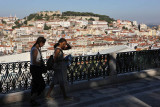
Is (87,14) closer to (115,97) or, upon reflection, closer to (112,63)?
(112,63)

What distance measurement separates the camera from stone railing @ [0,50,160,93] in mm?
4672

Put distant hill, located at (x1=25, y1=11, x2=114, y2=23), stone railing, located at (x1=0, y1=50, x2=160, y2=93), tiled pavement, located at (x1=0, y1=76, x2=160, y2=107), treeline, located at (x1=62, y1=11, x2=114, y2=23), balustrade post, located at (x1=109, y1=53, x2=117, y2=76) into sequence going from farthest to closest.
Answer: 1. treeline, located at (x1=62, y1=11, x2=114, y2=23)
2. distant hill, located at (x1=25, y1=11, x2=114, y2=23)
3. balustrade post, located at (x1=109, y1=53, x2=117, y2=76)
4. stone railing, located at (x1=0, y1=50, x2=160, y2=93)
5. tiled pavement, located at (x1=0, y1=76, x2=160, y2=107)

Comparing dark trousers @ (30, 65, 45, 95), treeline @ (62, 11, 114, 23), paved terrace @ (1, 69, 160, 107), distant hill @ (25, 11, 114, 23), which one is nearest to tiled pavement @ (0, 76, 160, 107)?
paved terrace @ (1, 69, 160, 107)

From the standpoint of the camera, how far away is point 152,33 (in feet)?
548

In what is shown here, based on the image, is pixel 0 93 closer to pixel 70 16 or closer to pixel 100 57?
pixel 100 57

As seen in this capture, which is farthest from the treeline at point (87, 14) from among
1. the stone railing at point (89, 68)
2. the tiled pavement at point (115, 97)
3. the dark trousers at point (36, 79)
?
the dark trousers at point (36, 79)

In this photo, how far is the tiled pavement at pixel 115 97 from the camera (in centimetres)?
430

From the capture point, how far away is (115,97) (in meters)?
4.75

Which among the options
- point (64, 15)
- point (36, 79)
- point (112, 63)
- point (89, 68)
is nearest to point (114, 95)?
point (89, 68)

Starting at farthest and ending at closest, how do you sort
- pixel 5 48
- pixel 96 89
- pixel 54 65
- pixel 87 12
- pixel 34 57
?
pixel 87 12 < pixel 5 48 < pixel 96 89 < pixel 54 65 < pixel 34 57

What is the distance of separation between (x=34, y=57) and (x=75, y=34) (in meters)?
131

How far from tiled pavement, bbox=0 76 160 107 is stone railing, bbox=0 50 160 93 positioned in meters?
0.40

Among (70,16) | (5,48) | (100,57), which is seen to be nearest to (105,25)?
(70,16)

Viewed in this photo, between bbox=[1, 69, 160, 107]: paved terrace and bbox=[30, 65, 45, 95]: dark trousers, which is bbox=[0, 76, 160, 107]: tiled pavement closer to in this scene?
bbox=[1, 69, 160, 107]: paved terrace
